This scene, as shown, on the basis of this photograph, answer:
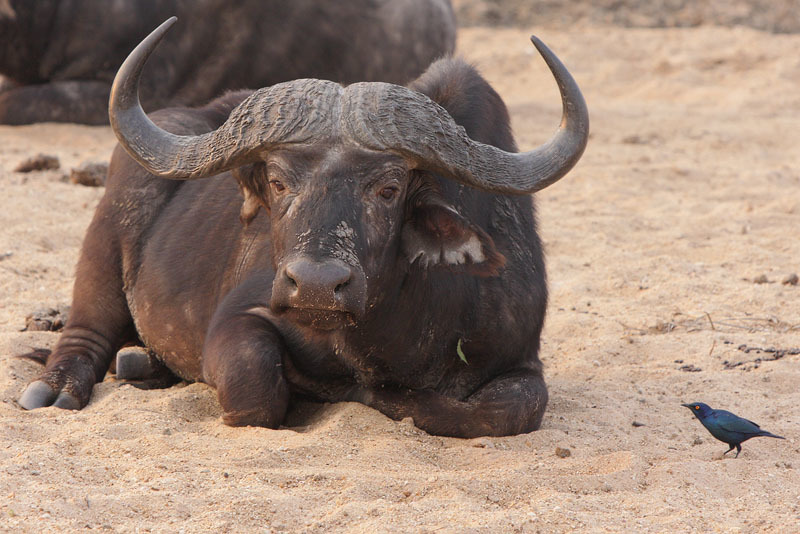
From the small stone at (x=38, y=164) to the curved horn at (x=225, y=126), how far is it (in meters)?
4.45

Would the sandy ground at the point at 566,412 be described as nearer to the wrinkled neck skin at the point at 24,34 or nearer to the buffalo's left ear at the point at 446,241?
the buffalo's left ear at the point at 446,241

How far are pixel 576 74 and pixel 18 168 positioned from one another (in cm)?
687

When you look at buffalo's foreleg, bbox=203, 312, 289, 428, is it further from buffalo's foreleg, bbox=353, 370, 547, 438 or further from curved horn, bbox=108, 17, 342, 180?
curved horn, bbox=108, 17, 342, 180

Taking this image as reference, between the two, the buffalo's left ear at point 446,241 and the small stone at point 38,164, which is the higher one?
the buffalo's left ear at point 446,241

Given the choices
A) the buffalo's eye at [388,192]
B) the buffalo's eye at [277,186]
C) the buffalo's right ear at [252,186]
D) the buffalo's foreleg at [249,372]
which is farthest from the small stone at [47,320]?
the buffalo's eye at [388,192]

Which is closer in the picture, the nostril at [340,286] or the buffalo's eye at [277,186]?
the nostril at [340,286]

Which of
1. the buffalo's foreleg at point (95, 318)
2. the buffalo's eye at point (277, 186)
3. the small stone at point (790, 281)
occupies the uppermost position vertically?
the buffalo's eye at point (277, 186)

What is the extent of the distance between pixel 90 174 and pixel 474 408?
4.69 m

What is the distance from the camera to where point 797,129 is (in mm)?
11281

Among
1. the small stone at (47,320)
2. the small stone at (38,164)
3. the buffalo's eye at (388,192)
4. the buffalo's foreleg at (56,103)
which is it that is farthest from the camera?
the buffalo's foreleg at (56,103)

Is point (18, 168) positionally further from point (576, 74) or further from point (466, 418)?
point (576, 74)

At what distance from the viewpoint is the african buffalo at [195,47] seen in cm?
1091

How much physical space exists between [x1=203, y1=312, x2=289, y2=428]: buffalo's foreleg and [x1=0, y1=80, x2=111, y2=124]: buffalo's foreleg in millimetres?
6163

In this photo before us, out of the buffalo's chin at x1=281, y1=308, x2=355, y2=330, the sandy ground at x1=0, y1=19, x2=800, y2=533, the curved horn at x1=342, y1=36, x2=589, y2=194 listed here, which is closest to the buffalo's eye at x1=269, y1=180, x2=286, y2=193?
the curved horn at x1=342, y1=36, x2=589, y2=194
